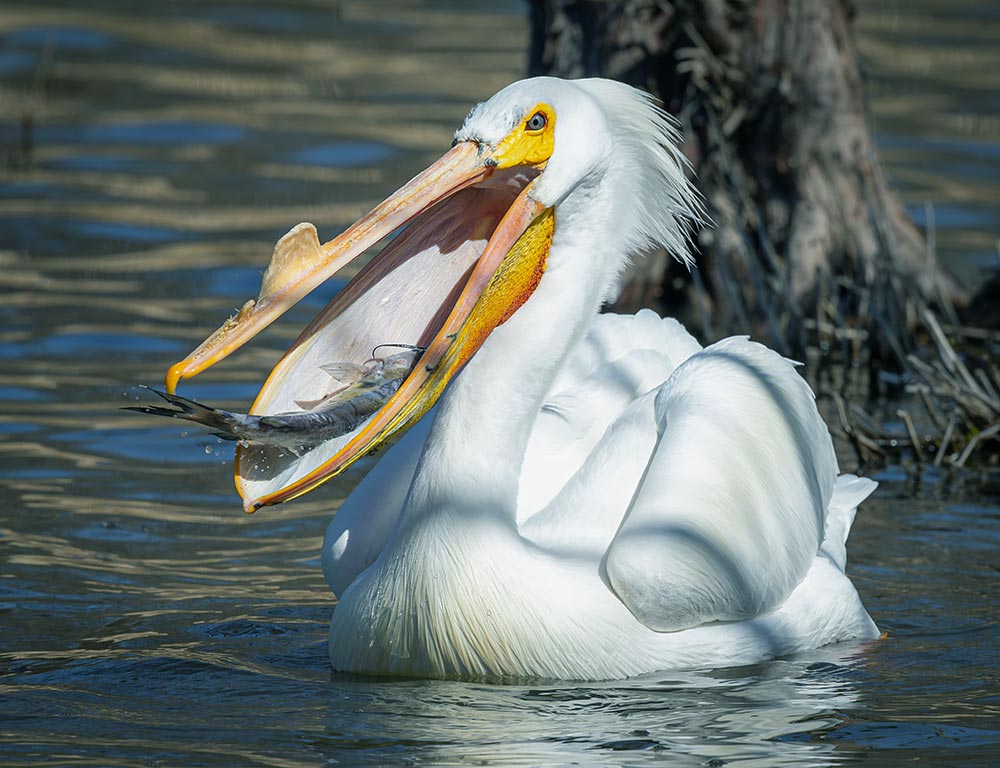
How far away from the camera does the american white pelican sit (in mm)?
3615

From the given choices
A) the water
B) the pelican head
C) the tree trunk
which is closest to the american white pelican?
the pelican head

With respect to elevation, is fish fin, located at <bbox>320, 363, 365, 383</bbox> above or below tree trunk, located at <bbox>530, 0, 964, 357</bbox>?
below

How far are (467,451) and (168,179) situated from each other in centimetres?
585

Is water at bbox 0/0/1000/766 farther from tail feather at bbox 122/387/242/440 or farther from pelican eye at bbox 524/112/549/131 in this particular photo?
pelican eye at bbox 524/112/549/131

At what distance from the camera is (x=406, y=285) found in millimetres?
3840

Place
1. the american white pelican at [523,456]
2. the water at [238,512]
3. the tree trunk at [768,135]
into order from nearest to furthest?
the water at [238,512] < the american white pelican at [523,456] < the tree trunk at [768,135]

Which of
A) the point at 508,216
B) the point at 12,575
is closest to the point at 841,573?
the point at 508,216

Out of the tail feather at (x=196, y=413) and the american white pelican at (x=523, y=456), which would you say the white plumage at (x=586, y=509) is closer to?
the american white pelican at (x=523, y=456)

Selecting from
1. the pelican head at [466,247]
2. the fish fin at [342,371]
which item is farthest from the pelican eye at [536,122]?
the fish fin at [342,371]

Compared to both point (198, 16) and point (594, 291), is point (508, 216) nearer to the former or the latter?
point (594, 291)

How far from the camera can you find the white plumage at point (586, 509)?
11.9ft

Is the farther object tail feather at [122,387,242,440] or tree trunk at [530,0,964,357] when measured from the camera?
tree trunk at [530,0,964,357]

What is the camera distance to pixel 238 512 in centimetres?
521

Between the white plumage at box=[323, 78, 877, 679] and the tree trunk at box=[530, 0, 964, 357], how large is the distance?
2.49 metres
